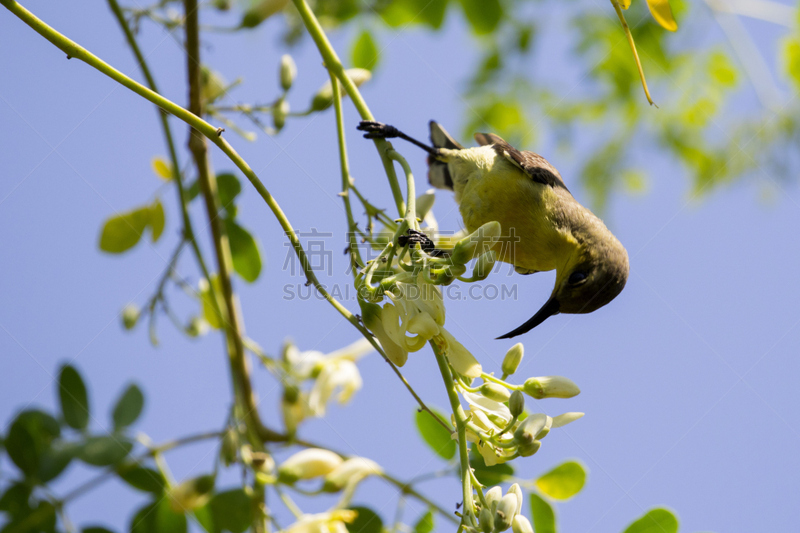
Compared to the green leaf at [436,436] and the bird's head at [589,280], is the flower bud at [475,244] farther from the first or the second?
the bird's head at [589,280]

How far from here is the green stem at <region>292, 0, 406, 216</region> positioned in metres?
1.19

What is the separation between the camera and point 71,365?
5.35 ft

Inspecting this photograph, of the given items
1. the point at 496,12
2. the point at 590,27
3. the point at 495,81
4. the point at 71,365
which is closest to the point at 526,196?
the point at 496,12

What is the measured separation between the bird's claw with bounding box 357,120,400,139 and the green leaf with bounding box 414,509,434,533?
86 centimetres

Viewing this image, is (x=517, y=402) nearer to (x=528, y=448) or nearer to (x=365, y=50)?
(x=528, y=448)

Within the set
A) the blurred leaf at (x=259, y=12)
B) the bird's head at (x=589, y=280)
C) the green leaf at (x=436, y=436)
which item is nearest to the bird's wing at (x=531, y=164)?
the bird's head at (x=589, y=280)

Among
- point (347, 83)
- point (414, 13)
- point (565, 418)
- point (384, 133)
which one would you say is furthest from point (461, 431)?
point (414, 13)

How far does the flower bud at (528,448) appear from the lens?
0.95 meters

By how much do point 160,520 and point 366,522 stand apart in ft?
1.64

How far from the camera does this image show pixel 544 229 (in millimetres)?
2107

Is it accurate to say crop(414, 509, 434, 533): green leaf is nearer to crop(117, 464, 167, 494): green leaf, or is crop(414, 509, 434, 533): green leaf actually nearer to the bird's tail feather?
crop(117, 464, 167, 494): green leaf

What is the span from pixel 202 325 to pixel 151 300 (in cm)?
36

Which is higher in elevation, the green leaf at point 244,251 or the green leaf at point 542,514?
the green leaf at point 542,514

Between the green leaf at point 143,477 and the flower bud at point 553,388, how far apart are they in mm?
893
